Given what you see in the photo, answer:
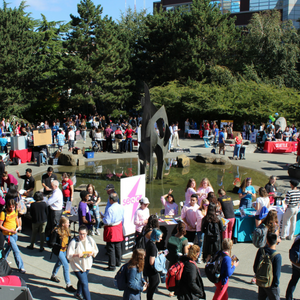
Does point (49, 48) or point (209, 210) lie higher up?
point (49, 48)

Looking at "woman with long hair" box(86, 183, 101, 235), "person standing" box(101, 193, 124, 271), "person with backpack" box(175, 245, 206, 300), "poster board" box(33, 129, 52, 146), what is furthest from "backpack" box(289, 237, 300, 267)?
"poster board" box(33, 129, 52, 146)

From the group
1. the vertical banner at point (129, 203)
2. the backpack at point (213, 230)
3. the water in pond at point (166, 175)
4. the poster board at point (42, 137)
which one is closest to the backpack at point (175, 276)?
the backpack at point (213, 230)

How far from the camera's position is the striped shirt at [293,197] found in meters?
8.45

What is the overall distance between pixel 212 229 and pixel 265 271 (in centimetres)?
165

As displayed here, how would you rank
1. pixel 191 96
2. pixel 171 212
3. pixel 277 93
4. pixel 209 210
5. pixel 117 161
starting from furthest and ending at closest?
pixel 191 96, pixel 277 93, pixel 117 161, pixel 171 212, pixel 209 210

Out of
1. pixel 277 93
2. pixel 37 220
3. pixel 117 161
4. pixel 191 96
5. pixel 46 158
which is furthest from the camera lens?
pixel 191 96

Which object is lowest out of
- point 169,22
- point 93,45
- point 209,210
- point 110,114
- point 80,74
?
point 209,210

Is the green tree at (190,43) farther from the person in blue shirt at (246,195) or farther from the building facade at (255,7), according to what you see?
the building facade at (255,7)

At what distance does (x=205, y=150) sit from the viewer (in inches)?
944

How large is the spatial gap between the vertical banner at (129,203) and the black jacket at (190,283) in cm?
280

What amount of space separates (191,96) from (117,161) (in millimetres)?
15988

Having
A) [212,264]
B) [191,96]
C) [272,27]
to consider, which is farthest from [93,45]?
[212,264]

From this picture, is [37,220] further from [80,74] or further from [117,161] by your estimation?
[80,74]

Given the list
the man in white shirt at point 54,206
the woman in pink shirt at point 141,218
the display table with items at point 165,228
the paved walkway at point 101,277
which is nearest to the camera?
the paved walkway at point 101,277
